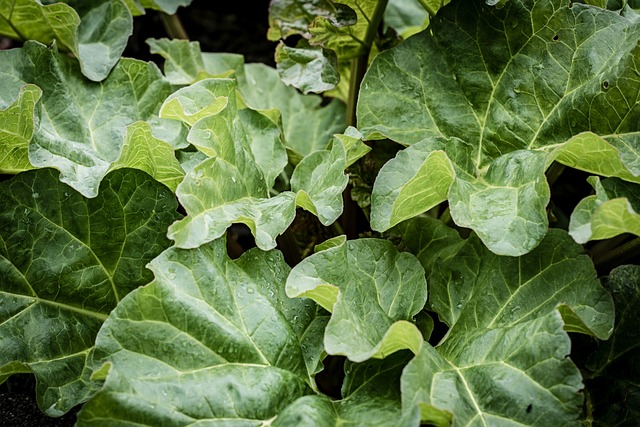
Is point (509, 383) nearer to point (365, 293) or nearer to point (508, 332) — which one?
point (508, 332)

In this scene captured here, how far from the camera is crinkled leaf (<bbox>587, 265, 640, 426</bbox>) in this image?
0.84 m

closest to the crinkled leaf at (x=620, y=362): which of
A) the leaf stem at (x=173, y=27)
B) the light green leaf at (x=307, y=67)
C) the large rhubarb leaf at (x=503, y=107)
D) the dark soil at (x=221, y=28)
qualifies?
the large rhubarb leaf at (x=503, y=107)

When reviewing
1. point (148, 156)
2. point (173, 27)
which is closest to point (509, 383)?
point (148, 156)

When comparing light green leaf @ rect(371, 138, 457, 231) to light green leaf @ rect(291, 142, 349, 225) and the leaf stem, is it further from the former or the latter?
the leaf stem

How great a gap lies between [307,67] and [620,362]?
1.86 feet

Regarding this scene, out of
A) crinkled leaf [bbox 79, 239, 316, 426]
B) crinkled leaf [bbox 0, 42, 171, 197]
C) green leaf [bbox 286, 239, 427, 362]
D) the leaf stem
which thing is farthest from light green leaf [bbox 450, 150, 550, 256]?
the leaf stem

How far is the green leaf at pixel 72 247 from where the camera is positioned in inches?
35.6

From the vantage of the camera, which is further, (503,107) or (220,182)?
(503,107)

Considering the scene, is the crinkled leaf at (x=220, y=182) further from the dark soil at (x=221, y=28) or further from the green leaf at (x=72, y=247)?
the dark soil at (x=221, y=28)

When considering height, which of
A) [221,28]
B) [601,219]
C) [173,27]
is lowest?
[221,28]

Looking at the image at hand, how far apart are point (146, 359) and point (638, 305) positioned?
55 centimetres

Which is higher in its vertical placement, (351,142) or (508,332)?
(351,142)

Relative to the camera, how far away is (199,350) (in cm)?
78

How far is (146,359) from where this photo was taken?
757 millimetres
